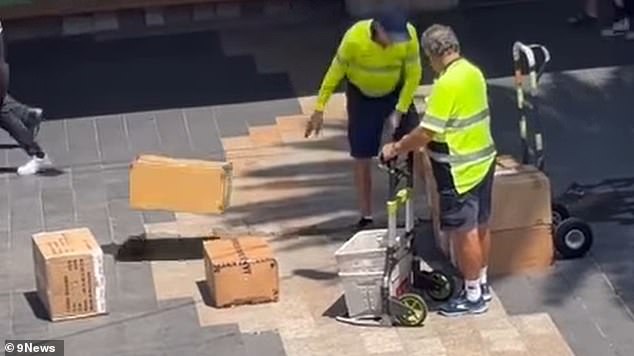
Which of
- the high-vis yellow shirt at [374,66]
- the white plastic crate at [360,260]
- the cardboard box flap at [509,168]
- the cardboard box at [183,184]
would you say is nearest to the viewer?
the white plastic crate at [360,260]

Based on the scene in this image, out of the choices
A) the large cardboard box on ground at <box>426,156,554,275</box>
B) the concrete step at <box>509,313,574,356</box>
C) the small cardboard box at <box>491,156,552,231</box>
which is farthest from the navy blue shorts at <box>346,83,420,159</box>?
the concrete step at <box>509,313,574,356</box>

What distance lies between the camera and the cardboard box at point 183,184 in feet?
40.3

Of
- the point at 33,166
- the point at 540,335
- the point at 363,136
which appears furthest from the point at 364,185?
the point at 33,166

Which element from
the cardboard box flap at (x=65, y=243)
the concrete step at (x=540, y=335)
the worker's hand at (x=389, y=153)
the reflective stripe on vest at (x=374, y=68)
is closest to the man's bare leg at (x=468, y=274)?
the concrete step at (x=540, y=335)

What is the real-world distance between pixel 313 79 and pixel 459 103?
4.93 meters

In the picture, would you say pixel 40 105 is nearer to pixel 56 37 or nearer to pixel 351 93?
pixel 56 37

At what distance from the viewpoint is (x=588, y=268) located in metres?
12.0

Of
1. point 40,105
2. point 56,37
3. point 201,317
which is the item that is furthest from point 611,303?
point 56,37

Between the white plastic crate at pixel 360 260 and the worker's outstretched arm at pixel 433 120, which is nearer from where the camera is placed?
the worker's outstretched arm at pixel 433 120

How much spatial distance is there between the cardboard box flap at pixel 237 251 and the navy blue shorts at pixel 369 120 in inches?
42.3

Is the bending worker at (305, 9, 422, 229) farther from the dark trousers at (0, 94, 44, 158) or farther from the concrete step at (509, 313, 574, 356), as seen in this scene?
the dark trousers at (0, 94, 44, 158)

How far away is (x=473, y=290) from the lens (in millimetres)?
11414

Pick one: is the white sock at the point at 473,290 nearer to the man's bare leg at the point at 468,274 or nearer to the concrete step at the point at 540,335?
the man's bare leg at the point at 468,274

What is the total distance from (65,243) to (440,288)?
2284 mm
